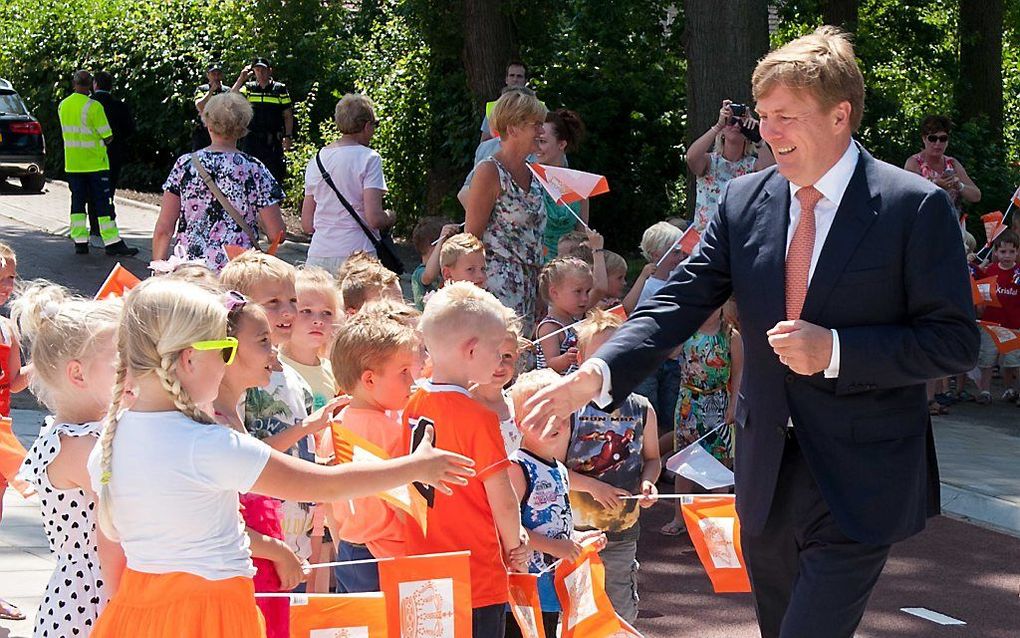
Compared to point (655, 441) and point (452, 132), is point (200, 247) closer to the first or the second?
point (655, 441)

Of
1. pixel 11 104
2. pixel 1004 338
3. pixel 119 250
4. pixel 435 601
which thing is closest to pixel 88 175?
pixel 119 250

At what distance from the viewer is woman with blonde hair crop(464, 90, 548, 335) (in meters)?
7.86

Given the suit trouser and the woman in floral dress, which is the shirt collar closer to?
the suit trouser

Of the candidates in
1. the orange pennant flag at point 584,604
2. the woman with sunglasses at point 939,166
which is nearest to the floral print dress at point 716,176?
the woman with sunglasses at point 939,166

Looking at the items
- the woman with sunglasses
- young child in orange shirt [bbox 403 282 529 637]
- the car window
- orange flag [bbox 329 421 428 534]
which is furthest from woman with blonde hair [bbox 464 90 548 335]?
the car window

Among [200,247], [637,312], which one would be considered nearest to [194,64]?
[200,247]

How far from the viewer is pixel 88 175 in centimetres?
1706

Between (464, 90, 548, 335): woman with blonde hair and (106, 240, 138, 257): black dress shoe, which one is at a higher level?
(464, 90, 548, 335): woman with blonde hair

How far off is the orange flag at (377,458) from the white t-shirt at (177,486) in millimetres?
591

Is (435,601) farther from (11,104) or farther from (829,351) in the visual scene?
(11,104)

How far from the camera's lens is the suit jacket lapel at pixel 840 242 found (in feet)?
13.1

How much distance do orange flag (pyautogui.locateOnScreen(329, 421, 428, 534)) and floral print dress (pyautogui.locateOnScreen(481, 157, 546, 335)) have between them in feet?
11.9

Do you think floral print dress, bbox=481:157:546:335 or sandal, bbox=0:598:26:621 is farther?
floral print dress, bbox=481:157:546:335

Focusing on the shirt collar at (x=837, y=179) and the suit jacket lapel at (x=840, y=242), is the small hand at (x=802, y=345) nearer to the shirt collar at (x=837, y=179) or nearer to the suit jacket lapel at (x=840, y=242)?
the suit jacket lapel at (x=840, y=242)
